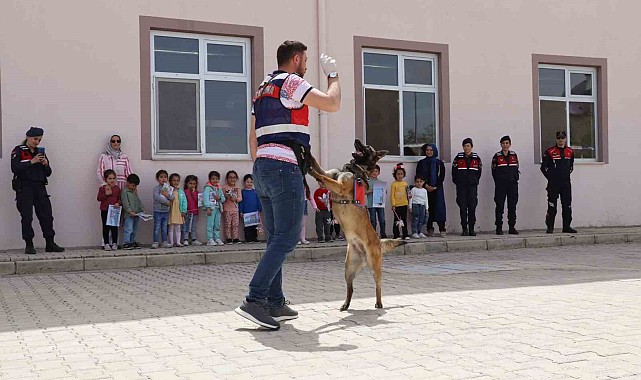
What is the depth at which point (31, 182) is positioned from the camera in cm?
1092

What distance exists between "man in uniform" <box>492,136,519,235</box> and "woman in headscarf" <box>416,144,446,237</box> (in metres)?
1.22

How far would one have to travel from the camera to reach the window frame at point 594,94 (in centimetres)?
1577

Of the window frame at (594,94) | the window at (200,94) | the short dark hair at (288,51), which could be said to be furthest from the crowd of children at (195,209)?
the short dark hair at (288,51)

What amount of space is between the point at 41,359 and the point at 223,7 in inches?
366

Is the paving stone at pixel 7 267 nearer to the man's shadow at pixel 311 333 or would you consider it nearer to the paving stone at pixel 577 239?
the man's shadow at pixel 311 333

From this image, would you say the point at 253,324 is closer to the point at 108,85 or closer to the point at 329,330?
the point at 329,330

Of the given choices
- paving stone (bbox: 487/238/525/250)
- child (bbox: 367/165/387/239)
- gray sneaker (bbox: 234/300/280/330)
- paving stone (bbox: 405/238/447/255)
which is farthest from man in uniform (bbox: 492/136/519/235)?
gray sneaker (bbox: 234/300/280/330)

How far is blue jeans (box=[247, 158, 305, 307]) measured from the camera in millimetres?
5273

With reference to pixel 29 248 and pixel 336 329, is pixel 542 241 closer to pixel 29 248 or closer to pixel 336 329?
pixel 29 248

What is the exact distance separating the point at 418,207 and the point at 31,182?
22.0ft

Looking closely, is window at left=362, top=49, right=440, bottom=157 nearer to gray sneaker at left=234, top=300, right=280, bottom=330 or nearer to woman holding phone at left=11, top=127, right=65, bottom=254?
woman holding phone at left=11, top=127, right=65, bottom=254

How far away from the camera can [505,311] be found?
5992mm

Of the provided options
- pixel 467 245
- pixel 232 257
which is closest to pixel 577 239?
pixel 467 245

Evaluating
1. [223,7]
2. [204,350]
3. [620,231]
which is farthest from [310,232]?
[204,350]
